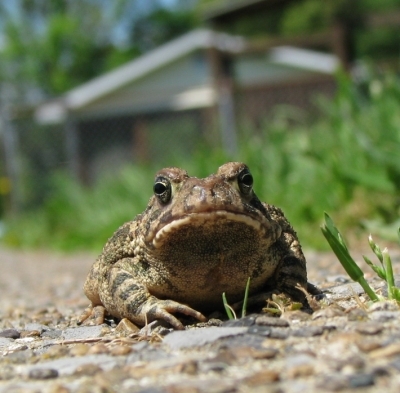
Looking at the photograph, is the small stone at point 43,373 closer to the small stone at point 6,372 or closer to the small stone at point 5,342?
the small stone at point 6,372

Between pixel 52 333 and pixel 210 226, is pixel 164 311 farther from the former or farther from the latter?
pixel 52 333

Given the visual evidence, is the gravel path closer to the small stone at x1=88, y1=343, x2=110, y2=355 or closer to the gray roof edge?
the small stone at x1=88, y1=343, x2=110, y2=355

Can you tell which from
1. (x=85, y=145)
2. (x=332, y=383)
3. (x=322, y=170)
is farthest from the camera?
(x=85, y=145)

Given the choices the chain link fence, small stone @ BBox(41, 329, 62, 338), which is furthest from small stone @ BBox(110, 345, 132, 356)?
the chain link fence

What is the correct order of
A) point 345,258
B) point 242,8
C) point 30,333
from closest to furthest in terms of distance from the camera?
point 345,258
point 30,333
point 242,8

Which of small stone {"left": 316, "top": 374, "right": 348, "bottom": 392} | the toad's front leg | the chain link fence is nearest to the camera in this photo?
small stone {"left": 316, "top": 374, "right": 348, "bottom": 392}

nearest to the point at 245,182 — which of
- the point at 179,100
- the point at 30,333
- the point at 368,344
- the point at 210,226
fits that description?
the point at 210,226

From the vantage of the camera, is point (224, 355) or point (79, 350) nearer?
point (224, 355)
